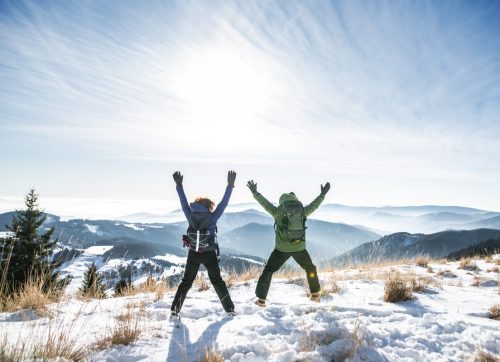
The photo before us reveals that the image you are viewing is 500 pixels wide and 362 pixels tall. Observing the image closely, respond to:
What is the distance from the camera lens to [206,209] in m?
5.11

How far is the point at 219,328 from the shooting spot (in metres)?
4.07

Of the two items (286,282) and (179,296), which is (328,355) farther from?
(286,282)

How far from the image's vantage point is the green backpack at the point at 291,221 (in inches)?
224

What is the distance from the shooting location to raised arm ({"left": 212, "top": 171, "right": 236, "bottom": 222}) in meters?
5.23

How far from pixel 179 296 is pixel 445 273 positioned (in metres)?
8.52

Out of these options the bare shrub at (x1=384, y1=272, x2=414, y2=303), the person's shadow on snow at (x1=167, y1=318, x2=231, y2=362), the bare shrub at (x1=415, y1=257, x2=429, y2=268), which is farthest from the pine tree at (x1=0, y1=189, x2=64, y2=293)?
the bare shrub at (x1=415, y1=257, x2=429, y2=268)

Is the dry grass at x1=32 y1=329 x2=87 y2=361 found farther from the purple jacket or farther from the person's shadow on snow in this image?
the purple jacket

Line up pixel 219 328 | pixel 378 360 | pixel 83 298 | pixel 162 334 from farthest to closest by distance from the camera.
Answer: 1. pixel 83 298
2. pixel 219 328
3. pixel 162 334
4. pixel 378 360

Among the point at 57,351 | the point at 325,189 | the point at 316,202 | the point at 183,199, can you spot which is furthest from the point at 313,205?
the point at 57,351

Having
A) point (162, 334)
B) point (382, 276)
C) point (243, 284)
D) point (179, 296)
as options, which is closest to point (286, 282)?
point (243, 284)

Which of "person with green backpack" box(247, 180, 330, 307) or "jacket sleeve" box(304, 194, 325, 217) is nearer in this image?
Result: "person with green backpack" box(247, 180, 330, 307)

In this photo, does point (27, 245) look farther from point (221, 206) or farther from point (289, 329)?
point (289, 329)

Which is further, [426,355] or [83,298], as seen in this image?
[83,298]

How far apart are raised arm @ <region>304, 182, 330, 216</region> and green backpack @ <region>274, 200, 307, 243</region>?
0.53 feet
